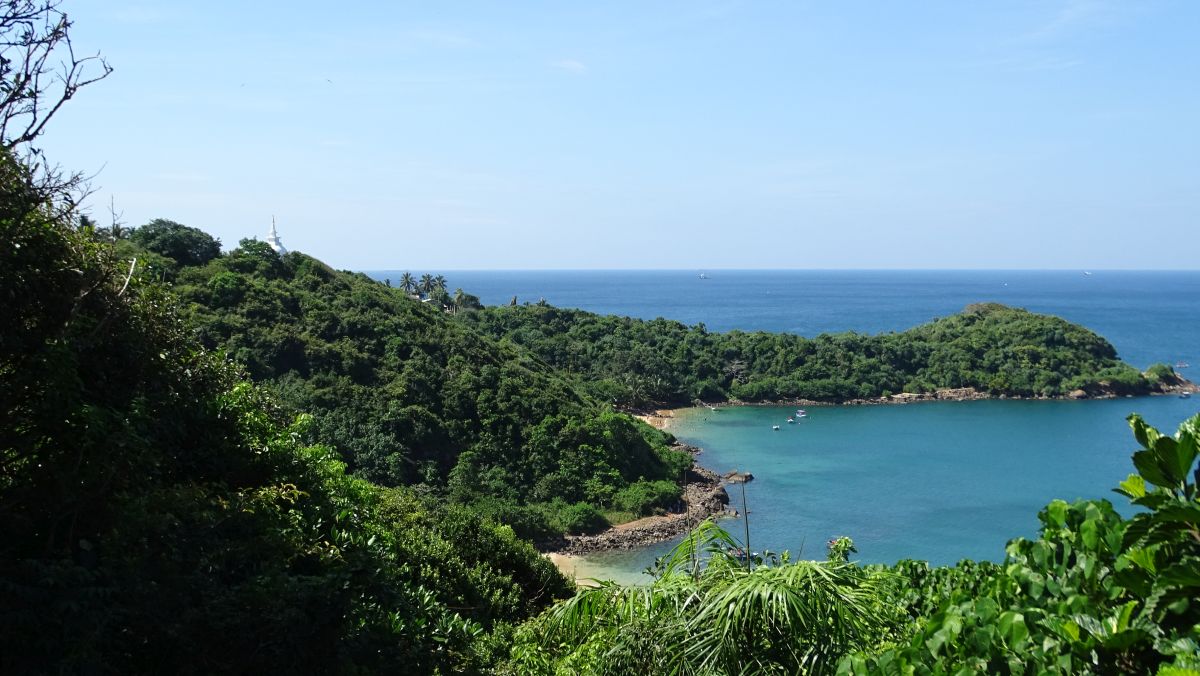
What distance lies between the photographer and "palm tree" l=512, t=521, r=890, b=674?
3.23 metres

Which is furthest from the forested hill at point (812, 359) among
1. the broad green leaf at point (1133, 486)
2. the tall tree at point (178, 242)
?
the broad green leaf at point (1133, 486)

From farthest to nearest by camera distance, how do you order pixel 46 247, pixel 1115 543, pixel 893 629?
1. pixel 46 247
2. pixel 893 629
3. pixel 1115 543

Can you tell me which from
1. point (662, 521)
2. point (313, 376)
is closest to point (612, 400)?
point (662, 521)

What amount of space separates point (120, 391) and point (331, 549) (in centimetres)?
171

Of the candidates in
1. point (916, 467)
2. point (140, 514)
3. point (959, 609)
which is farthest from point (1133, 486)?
point (916, 467)

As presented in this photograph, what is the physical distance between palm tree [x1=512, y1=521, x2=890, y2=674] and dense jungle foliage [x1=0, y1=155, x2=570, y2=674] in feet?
6.15

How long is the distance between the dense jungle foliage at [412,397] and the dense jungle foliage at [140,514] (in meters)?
18.6

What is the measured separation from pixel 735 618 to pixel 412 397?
25979 mm

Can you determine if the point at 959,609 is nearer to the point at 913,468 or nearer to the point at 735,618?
the point at 735,618

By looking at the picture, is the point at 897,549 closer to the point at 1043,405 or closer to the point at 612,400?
the point at 612,400

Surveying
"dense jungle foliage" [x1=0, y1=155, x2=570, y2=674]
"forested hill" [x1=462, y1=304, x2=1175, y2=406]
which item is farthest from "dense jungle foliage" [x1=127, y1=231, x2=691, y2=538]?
"dense jungle foliage" [x1=0, y1=155, x2=570, y2=674]

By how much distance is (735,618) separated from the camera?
3.25 metres

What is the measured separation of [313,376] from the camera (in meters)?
26.9

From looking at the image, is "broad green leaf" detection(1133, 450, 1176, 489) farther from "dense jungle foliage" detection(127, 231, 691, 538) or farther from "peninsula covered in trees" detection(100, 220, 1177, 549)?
"dense jungle foliage" detection(127, 231, 691, 538)
